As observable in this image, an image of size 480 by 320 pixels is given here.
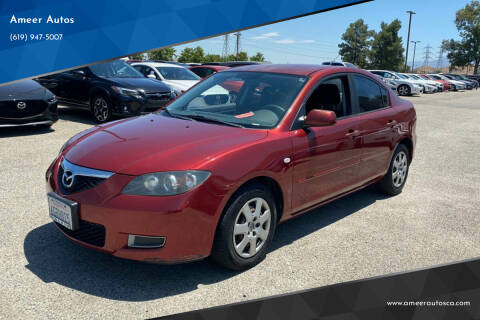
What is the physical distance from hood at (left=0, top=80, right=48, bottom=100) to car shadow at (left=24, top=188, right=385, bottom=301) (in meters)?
4.83

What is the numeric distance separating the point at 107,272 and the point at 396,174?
3.91m

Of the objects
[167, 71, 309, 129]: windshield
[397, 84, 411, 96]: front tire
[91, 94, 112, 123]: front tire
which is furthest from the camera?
[397, 84, 411, 96]: front tire

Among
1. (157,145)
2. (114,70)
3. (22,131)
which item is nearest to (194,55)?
(114,70)

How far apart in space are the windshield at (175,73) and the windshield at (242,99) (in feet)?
26.3

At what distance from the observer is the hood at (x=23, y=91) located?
26.1 feet

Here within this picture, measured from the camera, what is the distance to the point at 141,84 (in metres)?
10.1

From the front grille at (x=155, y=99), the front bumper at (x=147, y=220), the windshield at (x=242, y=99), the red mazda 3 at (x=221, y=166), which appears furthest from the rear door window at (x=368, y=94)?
the front grille at (x=155, y=99)

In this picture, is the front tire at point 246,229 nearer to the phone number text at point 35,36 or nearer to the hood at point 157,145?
the hood at point 157,145

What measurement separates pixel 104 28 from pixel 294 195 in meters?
6.18

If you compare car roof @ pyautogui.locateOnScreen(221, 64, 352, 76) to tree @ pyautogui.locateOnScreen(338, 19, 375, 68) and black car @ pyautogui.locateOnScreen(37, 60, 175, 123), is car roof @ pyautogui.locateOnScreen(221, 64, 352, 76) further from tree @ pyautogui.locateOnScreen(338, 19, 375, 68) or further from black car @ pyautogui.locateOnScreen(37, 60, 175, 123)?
tree @ pyautogui.locateOnScreen(338, 19, 375, 68)

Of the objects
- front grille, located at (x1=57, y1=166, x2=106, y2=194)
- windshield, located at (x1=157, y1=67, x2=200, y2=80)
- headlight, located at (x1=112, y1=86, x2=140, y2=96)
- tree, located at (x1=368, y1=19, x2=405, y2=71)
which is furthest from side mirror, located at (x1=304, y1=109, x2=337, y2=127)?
tree, located at (x1=368, y1=19, x2=405, y2=71)

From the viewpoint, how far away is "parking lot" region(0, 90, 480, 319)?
119 inches

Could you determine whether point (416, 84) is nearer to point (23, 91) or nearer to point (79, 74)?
point (79, 74)

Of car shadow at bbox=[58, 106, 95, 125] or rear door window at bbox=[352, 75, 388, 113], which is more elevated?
rear door window at bbox=[352, 75, 388, 113]
